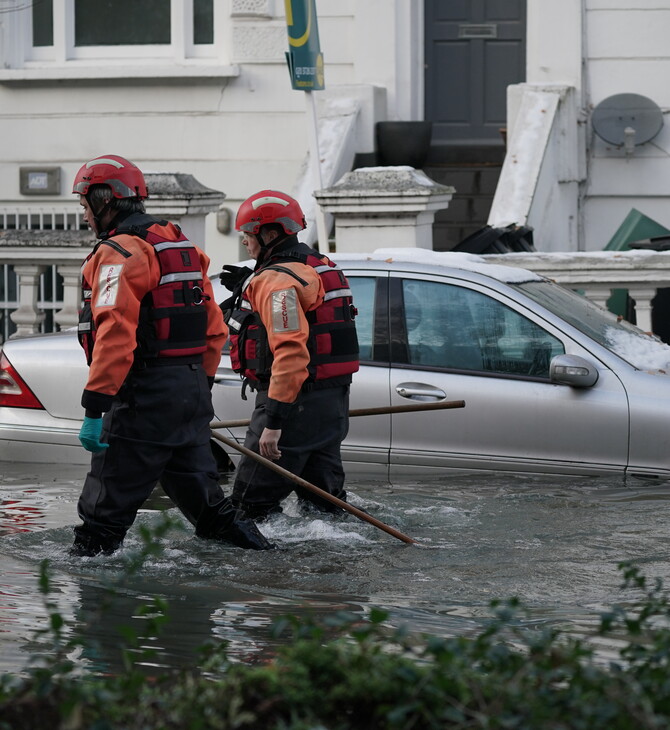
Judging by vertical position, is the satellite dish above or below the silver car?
above

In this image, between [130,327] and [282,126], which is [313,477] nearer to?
[130,327]

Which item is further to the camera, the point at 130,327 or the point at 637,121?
the point at 637,121

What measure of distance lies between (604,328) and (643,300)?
2199 mm

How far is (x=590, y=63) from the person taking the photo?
13664mm

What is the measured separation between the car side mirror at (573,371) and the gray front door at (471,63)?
7572mm

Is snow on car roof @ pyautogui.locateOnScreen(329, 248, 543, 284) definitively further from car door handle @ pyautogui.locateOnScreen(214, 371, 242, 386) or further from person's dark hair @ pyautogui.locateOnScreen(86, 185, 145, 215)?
person's dark hair @ pyautogui.locateOnScreen(86, 185, 145, 215)

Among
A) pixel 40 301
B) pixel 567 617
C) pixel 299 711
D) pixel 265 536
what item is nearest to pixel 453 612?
pixel 567 617

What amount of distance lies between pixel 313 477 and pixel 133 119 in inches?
341

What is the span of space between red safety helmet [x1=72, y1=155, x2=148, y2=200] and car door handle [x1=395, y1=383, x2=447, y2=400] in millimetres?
2130

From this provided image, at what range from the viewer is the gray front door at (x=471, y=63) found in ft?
47.9

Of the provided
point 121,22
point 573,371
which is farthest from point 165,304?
point 121,22

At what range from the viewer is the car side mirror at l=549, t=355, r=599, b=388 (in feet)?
24.2

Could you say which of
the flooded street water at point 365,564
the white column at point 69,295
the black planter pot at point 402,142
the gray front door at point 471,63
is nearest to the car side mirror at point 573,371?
the flooded street water at point 365,564

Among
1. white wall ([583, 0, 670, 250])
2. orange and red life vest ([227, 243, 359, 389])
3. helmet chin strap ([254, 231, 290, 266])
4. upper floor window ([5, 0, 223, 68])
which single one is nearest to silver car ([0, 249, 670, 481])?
orange and red life vest ([227, 243, 359, 389])
